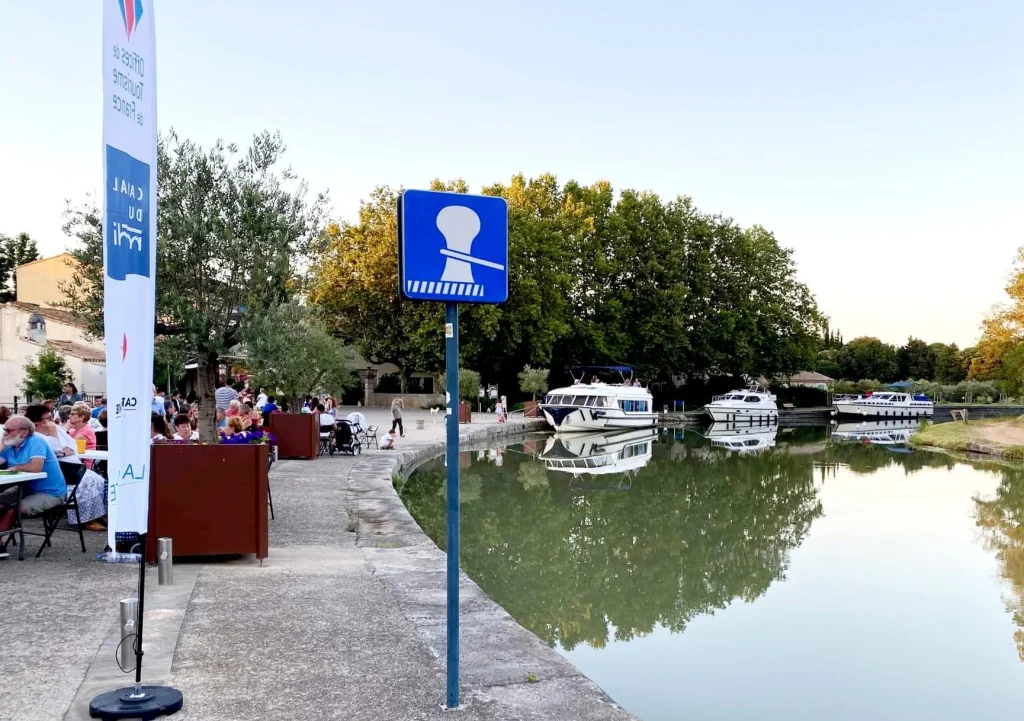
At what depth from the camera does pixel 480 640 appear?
5.30m

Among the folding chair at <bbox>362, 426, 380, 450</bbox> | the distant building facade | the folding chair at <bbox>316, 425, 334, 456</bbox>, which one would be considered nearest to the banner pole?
the folding chair at <bbox>316, 425, 334, 456</bbox>

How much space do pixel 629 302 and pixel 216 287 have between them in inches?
1511

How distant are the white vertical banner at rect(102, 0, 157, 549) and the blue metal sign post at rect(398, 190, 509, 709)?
140 cm

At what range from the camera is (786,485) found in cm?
2003

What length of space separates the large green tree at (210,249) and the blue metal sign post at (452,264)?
271 inches

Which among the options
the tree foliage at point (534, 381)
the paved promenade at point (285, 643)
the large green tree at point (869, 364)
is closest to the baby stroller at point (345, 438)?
the paved promenade at point (285, 643)

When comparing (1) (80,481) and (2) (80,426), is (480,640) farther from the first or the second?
(2) (80,426)

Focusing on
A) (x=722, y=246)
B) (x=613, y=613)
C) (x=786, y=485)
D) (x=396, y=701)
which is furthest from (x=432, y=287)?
(x=722, y=246)

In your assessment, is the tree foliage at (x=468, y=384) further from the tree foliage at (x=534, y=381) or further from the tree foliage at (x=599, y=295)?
the tree foliage at (x=534, y=381)

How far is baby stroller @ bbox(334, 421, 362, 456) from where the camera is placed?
59.4ft

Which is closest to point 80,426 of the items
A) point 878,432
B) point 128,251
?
point 128,251

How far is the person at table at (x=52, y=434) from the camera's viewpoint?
7863 mm

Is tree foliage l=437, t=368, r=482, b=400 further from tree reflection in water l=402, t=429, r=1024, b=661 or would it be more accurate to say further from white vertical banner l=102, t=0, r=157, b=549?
white vertical banner l=102, t=0, r=157, b=549

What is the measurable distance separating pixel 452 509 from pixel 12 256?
62574 mm
